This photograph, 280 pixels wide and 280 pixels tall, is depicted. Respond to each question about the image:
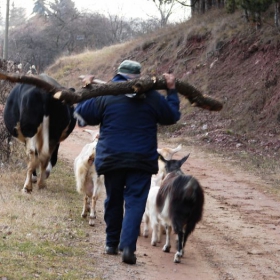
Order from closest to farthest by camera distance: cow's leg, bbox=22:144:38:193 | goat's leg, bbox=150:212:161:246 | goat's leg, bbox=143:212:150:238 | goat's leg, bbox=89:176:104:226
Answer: goat's leg, bbox=150:212:161:246 < goat's leg, bbox=143:212:150:238 < goat's leg, bbox=89:176:104:226 < cow's leg, bbox=22:144:38:193

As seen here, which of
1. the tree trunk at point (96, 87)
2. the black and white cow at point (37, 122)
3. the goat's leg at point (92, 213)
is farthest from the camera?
the black and white cow at point (37, 122)

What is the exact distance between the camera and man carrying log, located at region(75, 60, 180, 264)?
7.10m

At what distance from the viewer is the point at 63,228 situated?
8320mm

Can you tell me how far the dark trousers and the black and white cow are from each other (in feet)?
10.8

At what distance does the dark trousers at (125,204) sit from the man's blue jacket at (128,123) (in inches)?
5.1

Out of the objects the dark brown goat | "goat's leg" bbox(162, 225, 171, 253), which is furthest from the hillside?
the dark brown goat

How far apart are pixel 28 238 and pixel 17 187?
11.6 feet

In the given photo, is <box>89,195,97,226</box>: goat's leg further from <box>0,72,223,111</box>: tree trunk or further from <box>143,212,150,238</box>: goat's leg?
<box>0,72,223,111</box>: tree trunk

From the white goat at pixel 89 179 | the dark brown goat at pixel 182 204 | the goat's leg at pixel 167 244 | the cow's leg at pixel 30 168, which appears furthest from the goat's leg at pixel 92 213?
the cow's leg at pixel 30 168

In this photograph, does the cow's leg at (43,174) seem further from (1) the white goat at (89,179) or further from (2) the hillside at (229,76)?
(2) the hillside at (229,76)

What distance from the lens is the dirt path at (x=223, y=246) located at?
280 inches

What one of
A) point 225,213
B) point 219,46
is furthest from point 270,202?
point 219,46

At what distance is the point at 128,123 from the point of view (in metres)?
7.14

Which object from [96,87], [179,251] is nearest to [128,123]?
[96,87]
